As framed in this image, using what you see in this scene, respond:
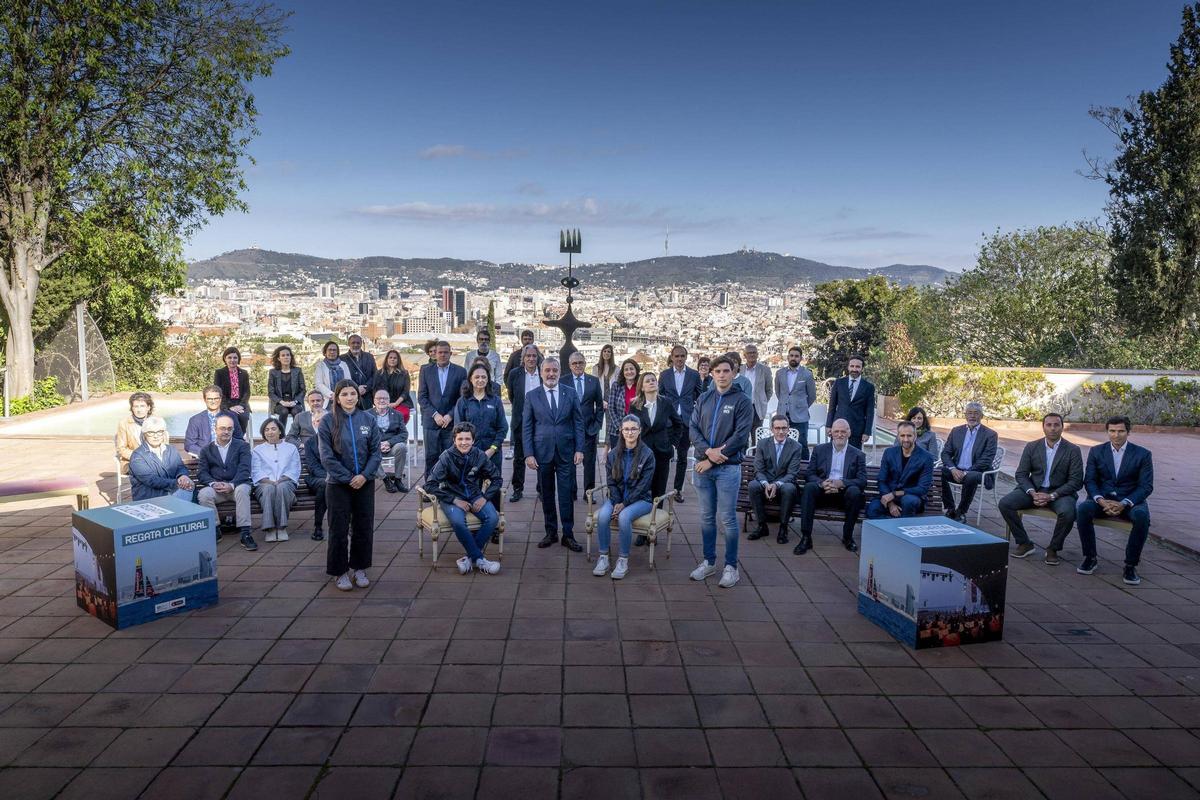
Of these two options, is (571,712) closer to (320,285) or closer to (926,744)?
(926,744)

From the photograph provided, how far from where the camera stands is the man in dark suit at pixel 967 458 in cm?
728

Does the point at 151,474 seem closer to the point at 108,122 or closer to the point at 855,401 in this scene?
the point at 855,401

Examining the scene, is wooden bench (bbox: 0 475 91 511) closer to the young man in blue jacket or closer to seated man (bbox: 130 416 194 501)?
Answer: seated man (bbox: 130 416 194 501)

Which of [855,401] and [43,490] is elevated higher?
[855,401]

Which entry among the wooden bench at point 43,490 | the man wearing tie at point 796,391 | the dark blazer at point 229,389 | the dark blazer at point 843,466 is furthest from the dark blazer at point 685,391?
the wooden bench at point 43,490

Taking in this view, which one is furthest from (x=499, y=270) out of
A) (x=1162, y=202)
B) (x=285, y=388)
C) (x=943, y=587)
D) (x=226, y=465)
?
(x=943, y=587)

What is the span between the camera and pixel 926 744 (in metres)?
3.60

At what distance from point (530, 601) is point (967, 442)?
485 cm

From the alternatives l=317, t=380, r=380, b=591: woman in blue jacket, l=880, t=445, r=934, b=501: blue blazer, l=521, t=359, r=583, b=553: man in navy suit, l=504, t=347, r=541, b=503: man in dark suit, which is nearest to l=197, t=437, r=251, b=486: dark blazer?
l=317, t=380, r=380, b=591: woman in blue jacket

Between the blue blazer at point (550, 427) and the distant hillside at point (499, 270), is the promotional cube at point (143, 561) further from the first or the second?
the distant hillside at point (499, 270)

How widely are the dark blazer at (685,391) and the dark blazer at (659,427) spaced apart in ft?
3.07

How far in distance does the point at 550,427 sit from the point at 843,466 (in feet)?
9.09

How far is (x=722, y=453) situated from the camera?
557 centimetres

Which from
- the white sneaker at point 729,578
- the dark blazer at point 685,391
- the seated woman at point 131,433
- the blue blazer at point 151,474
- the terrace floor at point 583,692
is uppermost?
the dark blazer at point 685,391
